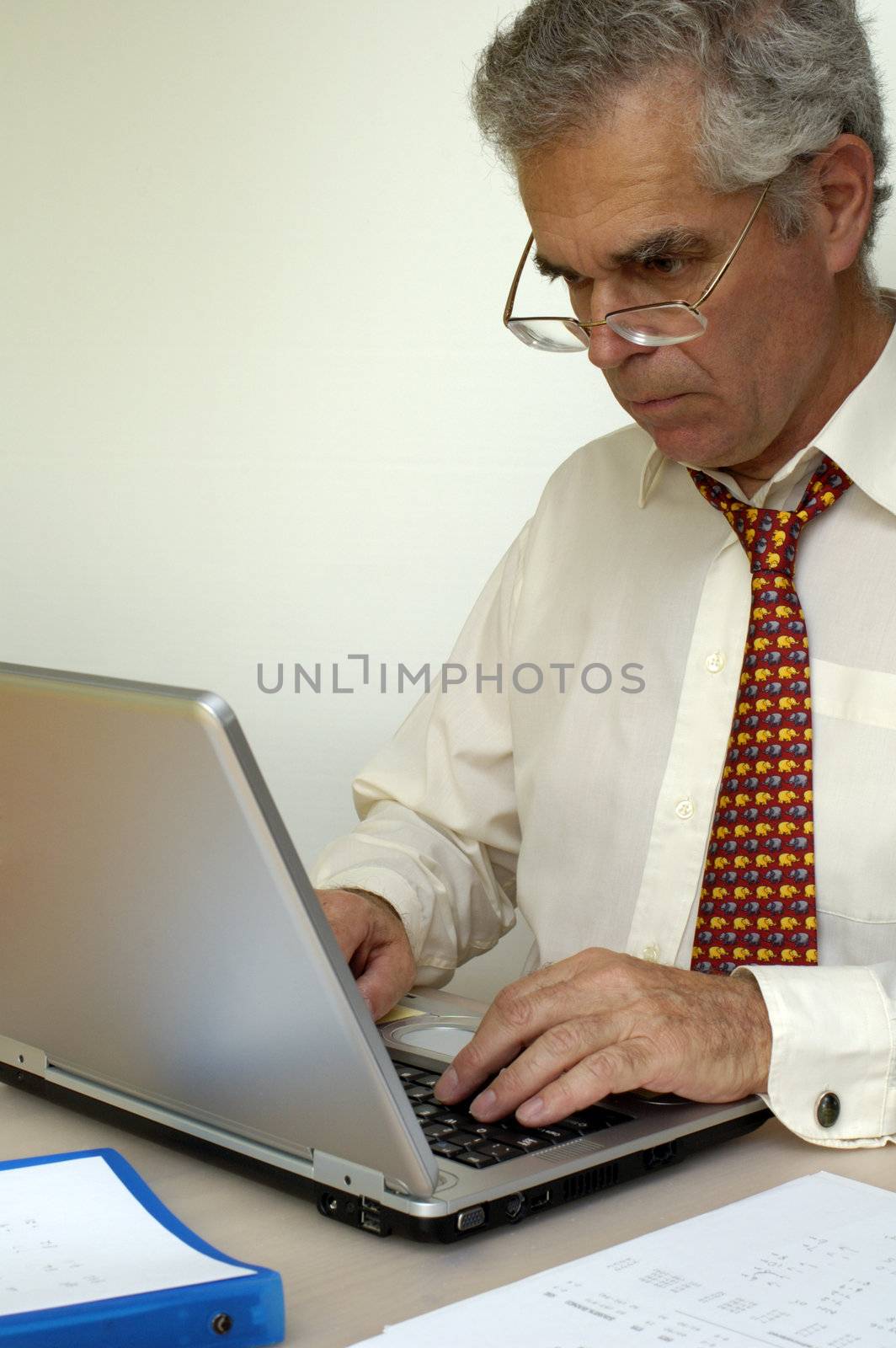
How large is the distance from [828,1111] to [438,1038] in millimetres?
290

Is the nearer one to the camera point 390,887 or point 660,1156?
point 660,1156

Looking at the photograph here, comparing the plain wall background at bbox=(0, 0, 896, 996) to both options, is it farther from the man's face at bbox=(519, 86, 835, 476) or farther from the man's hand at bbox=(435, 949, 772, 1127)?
the man's hand at bbox=(435, 949, 772, 1127)

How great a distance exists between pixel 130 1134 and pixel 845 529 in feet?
2.71

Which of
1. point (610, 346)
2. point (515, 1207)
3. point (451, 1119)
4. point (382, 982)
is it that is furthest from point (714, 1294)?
point (610, 346)

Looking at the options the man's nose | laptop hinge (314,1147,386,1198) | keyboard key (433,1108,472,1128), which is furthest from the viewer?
the man's nose

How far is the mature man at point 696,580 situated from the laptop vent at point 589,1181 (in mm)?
158

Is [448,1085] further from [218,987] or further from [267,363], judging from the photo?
[267,363]

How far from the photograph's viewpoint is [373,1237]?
0.74 metres

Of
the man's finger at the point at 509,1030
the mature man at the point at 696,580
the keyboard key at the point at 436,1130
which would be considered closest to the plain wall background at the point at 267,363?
the mature man at the point at 696,580

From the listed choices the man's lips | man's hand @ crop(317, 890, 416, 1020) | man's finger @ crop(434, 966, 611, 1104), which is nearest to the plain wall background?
the man's lips

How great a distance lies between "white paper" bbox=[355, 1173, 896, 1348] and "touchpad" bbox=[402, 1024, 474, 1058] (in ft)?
0.98

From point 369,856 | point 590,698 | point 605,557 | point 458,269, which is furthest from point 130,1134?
point 458,269

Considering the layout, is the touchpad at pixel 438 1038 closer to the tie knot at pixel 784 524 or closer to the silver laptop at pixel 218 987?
the silver laptop at pixel 218 987

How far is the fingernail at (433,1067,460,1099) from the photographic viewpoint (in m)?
0.87
